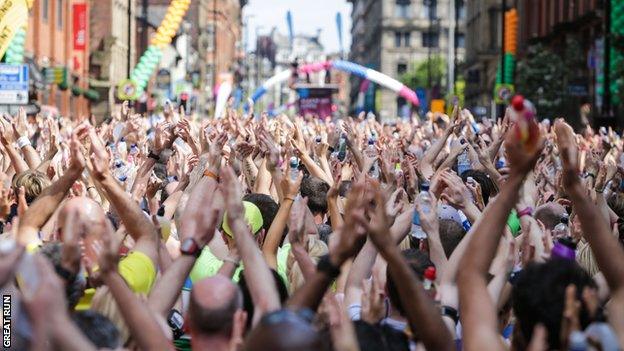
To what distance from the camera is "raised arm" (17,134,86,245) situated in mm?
6973

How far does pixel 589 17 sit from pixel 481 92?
35007 mm

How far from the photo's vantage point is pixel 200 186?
297 inches

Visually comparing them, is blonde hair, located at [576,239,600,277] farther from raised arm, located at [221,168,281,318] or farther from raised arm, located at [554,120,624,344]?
raised arm, located at [221,168,281,318]

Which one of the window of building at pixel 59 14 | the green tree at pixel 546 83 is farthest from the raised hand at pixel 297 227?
the window of building at pixel 59 14

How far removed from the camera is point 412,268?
6.27m

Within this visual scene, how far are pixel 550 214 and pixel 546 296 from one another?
3.92 metres

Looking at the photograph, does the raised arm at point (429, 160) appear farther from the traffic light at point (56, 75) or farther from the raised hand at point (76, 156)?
the traffic light at point (56, 75)

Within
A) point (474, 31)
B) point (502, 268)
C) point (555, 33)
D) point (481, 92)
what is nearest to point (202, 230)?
point (502, 268)

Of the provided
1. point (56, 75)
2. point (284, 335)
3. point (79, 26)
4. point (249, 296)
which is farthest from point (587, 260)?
point (79, 26)

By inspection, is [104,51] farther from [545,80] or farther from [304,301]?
[304,301]

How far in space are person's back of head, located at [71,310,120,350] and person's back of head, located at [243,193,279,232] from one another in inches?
162

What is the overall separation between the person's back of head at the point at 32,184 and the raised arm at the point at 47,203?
6.36 ft

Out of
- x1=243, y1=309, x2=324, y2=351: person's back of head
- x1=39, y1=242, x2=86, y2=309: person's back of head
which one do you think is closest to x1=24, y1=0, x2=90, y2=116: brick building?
x1=39, y1=242, x2=86, y2=309: person's back of head

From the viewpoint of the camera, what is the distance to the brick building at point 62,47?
48.1 m
